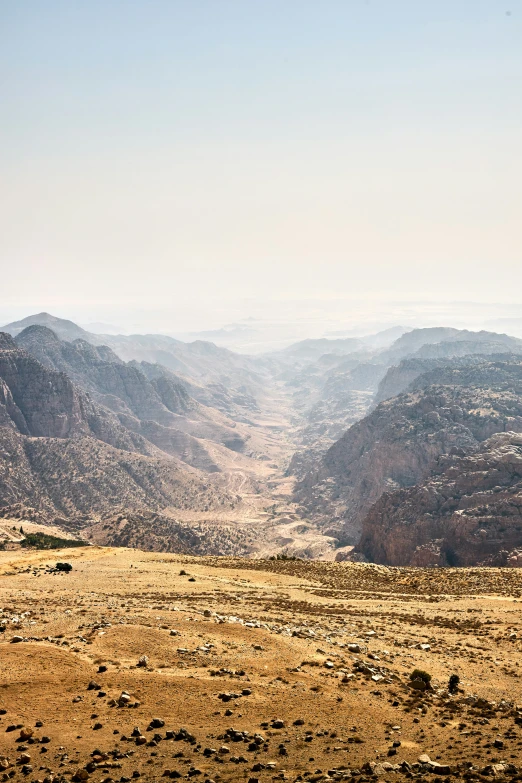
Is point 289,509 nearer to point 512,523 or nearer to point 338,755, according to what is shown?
point 512,523

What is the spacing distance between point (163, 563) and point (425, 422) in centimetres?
14200

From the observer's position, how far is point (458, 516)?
323ft

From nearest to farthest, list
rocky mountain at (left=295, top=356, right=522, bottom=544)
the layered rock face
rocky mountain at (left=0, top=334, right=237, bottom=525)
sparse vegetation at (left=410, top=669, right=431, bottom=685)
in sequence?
1. sparse vegetation at (left=410, top=669, right=431, bottom=685)
2. the layered rock face
3. rocky mountain at (left=0, top=334, right=237, bottom=525)
4. rocky mountain at (left=295, top=356, right=522, bottom=544)

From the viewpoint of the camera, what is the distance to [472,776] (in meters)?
11.9

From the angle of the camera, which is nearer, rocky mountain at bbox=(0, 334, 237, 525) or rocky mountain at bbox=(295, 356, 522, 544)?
rocky mountain at bbox=(0, 334, 237, 525)

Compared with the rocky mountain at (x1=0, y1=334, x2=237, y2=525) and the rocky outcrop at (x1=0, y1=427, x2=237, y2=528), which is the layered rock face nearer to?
the rocky outcrop at (x1=0, y1=427, x2=237, y2=528)

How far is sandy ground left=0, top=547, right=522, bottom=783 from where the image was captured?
41.7 ft

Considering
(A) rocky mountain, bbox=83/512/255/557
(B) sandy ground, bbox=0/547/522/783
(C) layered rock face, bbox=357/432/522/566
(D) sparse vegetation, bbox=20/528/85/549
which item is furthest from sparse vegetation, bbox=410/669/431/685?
(A) rocky mountain, bbox=83/512/255/557

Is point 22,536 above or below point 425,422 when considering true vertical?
below

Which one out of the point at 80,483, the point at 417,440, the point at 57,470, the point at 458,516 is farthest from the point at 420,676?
the point at 417,440

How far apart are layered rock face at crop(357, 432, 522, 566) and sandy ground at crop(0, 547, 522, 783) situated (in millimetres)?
59285

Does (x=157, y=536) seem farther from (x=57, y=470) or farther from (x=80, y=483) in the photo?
(x=57, y=470)

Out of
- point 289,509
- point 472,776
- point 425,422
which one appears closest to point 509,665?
point 472,776

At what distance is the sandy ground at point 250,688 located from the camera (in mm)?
12703
